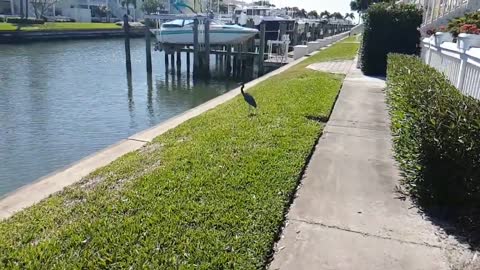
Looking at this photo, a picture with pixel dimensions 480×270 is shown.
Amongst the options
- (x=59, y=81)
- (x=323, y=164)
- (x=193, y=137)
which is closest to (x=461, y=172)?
(x=323, y=164)

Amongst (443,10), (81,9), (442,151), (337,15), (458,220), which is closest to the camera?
(442,151)

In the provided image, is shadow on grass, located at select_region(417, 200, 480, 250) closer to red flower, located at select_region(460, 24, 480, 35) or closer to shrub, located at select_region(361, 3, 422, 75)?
red flower, located at select_region(460, 24, 480, 35)

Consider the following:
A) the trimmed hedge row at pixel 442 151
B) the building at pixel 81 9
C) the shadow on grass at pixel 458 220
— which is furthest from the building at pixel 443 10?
the building at pixel 81 9

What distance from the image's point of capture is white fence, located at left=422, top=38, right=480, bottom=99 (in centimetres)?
→ 558

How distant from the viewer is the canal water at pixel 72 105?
9.59 meters

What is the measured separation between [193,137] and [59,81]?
1636cm

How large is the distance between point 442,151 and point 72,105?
559 inches

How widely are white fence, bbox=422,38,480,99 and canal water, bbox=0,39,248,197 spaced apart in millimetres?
7889

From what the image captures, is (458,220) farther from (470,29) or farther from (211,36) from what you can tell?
(211,36)

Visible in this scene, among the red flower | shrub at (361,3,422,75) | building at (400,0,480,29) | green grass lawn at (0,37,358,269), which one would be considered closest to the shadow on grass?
green grass lawn at (0,37,358,269)

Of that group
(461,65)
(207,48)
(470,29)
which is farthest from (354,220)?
(207,48)

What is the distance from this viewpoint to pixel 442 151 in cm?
359

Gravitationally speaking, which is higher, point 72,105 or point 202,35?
point 202,35

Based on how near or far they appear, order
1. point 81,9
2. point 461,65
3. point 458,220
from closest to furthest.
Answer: point 458,220 < point 461,65 < point 81,9
